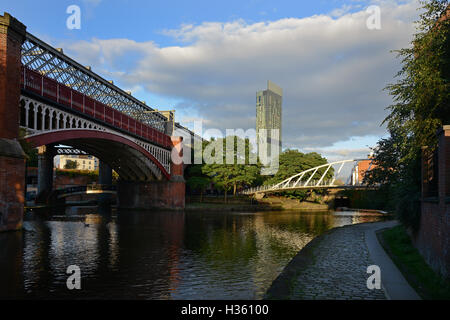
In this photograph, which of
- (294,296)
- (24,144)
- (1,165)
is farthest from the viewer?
(24,144)

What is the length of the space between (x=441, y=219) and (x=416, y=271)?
2587 mm

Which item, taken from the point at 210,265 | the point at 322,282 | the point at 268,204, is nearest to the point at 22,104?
the point at 210,265

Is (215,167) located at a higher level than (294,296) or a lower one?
higher

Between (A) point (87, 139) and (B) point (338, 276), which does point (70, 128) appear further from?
(B) point (338, 276)

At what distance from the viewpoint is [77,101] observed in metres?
36.8

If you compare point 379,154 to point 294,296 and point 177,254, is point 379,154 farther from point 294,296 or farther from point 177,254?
point 294,296

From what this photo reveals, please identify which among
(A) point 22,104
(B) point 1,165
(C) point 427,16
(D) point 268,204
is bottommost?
(D) point 268,204

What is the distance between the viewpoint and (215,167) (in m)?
76.3

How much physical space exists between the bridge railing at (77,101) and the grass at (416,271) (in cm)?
2700

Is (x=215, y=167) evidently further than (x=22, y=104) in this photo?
Yes

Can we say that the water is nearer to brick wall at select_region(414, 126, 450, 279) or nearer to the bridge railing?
brick wall at select_region(414, 126, 450, 279)

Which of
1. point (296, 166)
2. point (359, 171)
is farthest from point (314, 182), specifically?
point (359, 171)
